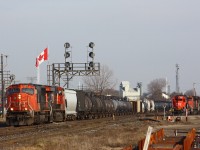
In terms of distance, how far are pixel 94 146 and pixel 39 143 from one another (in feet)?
8.03

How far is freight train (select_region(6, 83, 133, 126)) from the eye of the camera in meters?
32.5

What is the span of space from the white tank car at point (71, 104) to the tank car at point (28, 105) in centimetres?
684

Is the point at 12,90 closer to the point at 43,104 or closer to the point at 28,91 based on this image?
the point at 28,91

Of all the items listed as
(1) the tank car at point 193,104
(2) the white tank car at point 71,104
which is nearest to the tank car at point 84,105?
(2) the white tank car at point 71,104

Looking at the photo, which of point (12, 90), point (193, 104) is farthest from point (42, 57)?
point (193, 104)

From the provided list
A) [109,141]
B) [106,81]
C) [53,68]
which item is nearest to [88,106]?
[53,68]

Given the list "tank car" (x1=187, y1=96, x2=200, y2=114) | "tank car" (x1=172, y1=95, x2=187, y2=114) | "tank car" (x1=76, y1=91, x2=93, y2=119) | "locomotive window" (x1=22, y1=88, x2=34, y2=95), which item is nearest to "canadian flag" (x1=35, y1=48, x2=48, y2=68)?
"tank car" (x1=76, y1=91, x2=93, y2=119)

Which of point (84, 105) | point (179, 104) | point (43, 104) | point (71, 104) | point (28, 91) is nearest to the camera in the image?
point (28, 91)

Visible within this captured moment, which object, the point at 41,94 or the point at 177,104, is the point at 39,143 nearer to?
the point at 41,94

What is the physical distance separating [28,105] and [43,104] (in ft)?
8.37

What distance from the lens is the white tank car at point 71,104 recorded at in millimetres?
43575

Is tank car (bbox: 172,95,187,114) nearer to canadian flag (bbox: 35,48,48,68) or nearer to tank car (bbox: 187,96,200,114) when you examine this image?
tank car (bbox: 187,96,200,114)

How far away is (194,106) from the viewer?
79500 millimetres

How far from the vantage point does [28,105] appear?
32.8 metres
